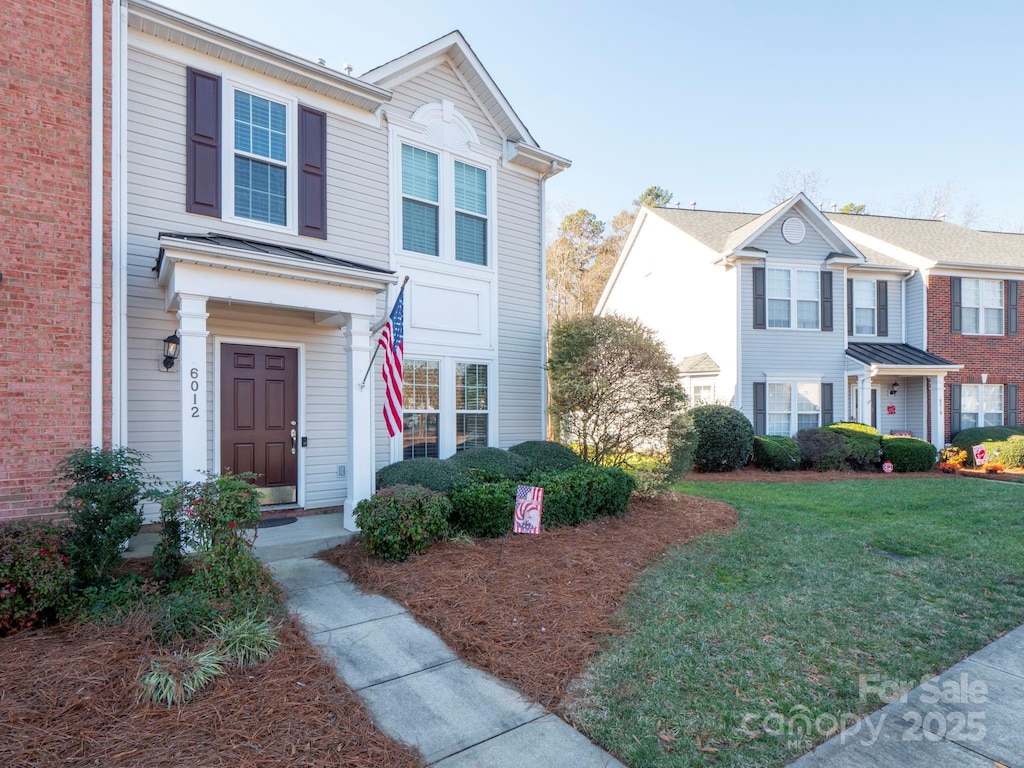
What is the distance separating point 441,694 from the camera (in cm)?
337

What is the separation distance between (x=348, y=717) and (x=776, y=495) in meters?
9.03

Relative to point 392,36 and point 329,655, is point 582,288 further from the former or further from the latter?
point 329,655

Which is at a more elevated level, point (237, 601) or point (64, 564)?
point (64, 564)

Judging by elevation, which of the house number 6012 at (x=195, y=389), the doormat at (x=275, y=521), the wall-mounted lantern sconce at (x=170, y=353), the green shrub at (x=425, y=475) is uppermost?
the wall-mounted lantern sconce at (x=170, y=353)

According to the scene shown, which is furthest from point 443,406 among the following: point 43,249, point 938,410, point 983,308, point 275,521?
point 983,308

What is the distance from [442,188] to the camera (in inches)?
342

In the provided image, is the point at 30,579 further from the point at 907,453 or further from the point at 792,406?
the point at 907,453

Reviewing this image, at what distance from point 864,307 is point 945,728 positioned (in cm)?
1655

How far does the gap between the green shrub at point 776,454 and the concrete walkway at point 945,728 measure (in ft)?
33.2

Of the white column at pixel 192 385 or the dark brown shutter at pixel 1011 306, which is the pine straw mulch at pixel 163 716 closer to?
the white column at pixel 192 385

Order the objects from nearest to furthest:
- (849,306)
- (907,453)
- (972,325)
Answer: (907,453), (849,306), (972,325)

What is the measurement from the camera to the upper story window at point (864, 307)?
1659cm

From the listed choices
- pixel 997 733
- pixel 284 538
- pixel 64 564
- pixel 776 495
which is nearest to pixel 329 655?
pixel 64 564

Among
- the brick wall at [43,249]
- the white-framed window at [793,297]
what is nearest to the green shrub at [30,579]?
the brick wall at [43,249]
